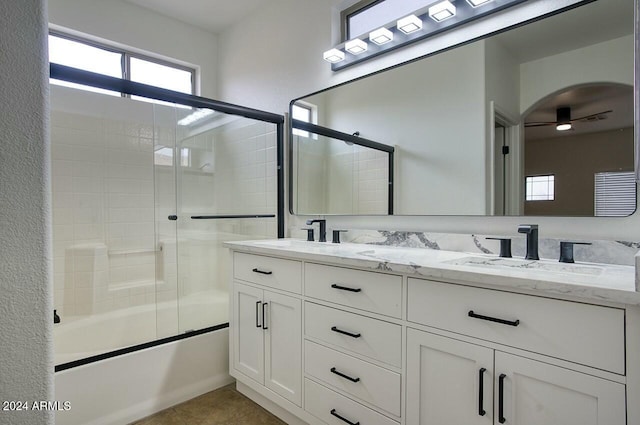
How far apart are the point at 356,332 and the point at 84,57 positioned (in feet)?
9.85

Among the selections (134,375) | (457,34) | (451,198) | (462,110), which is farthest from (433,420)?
(457,34)

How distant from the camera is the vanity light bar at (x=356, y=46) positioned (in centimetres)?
203

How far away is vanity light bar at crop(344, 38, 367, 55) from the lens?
203cm

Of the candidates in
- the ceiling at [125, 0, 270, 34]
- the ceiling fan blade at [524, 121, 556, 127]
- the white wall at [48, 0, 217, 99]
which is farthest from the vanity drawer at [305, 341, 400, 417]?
the white wall at [48, 0, 217, 99]

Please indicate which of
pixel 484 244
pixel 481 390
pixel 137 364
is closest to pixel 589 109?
pixel 484 244

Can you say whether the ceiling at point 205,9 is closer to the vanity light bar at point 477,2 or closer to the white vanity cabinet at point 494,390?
the vanity light bar at point 477,2

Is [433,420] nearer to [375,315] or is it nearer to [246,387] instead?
[375,315]

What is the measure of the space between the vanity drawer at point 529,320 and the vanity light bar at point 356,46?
1.44 m

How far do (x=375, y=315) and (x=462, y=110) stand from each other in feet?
3.43

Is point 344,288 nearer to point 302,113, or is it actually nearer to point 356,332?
point 356,332

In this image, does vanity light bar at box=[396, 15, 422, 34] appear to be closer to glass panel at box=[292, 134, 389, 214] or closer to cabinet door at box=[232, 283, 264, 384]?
glass panel at box=[292, 134, 389, 214]

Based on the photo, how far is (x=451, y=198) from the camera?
5.63 feet

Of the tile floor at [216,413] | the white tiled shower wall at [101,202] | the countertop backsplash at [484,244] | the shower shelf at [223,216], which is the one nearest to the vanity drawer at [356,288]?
the countertop backsplash at [484,244]

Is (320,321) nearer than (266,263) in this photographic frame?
Yes
